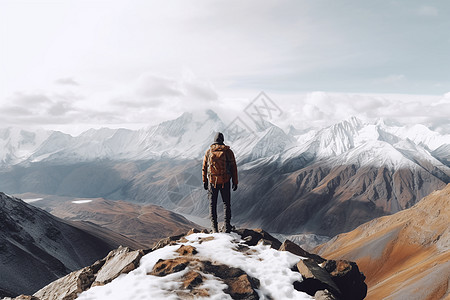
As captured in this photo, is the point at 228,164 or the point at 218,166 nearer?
the point at 218,166

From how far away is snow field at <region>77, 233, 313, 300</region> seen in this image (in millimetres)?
10834

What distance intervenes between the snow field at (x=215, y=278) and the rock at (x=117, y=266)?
0.92 ft

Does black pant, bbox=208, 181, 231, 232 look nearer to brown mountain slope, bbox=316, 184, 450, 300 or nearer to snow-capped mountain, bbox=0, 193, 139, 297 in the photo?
snow-capped mountain, bbox=0, 193, 139, 297

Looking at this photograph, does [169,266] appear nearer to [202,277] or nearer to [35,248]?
[202,277]

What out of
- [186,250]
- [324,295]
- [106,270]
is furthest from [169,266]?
[324,295]

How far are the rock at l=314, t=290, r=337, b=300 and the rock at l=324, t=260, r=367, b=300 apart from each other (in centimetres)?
202

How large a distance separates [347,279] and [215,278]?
18.1 ft

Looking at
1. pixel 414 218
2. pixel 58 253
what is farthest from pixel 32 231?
pixel 414 218

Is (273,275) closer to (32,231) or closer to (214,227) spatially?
(214,227)

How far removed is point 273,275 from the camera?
12336mm

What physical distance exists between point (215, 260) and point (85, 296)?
4.88 metres

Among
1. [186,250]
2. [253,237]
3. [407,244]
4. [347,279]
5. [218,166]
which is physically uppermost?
[218,166]

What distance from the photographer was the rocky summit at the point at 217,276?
11.0 meters

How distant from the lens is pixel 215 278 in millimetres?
11758
